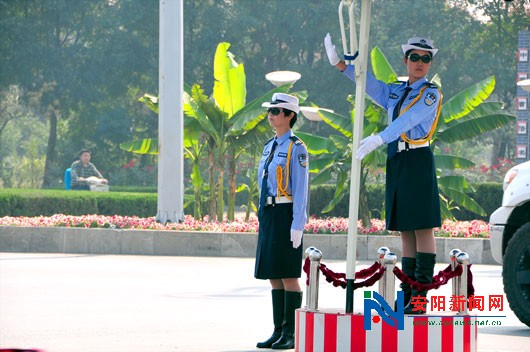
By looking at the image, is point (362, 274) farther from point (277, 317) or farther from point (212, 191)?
point (212, 191)

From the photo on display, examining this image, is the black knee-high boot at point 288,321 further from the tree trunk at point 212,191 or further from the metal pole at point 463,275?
the tree trunk at point 212,191

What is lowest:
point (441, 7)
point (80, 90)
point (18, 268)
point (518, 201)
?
point (18, 268)

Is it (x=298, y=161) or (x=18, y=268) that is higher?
(x=298, y=161)

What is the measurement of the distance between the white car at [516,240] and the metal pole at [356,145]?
8.99 ft

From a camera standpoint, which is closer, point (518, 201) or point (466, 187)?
point (518, 201)

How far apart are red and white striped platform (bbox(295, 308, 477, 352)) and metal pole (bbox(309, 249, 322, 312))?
0.38 feet

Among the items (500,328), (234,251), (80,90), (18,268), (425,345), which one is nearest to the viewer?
(425,345)

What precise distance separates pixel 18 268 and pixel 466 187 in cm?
885

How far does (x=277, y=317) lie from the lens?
9.25m

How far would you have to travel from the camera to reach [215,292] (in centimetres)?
1350

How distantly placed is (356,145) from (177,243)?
12098 mm

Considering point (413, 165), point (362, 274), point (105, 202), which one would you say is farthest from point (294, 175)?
point (105, 202)

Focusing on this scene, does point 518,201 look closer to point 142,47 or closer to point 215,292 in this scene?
point 215,292

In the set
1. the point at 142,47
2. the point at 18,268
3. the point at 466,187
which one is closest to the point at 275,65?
the point at 142,47
